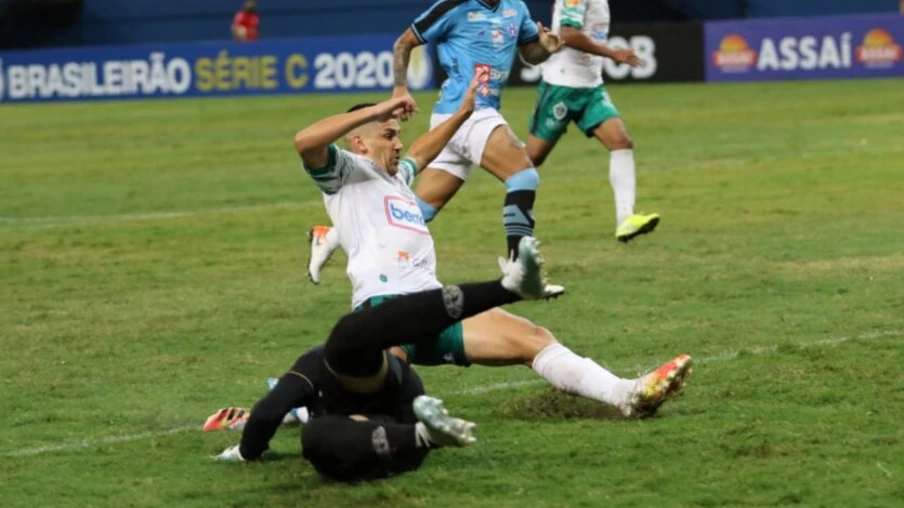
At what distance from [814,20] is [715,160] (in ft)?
49.3

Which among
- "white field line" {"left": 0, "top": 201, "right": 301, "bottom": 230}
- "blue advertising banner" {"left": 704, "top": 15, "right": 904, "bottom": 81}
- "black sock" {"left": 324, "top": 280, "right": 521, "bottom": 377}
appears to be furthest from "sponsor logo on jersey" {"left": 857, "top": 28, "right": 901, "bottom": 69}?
"black sock" {"left": 324, "top": 280, "right": 521, "bottom": 377}

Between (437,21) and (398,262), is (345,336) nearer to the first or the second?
(398,262)

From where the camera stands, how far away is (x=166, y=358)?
9.61m

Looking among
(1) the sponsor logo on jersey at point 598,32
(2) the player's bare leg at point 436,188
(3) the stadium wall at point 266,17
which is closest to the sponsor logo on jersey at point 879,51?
(3) the stadium wall at point 266,17

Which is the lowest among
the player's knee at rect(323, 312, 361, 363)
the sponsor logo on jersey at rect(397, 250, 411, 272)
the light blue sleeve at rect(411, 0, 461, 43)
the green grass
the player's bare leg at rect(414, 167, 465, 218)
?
the green grass

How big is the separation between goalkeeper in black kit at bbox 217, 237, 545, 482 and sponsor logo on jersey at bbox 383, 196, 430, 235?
0.85 metres

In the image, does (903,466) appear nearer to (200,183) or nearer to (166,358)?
(166,358)

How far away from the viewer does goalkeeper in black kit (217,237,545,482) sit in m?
6.13

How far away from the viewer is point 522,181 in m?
11.2

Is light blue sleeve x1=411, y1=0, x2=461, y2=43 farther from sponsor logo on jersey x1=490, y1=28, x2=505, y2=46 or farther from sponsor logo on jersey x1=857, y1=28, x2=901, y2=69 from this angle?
sponsor logo on jersey x1=857, y1=28, x2=901, y2=69

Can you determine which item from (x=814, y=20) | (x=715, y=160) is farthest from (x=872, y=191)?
(x=814, y=20)

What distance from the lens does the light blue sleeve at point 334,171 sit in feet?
24.1

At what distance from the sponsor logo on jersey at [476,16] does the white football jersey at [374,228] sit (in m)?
4.10

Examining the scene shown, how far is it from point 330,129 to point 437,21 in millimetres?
4498
